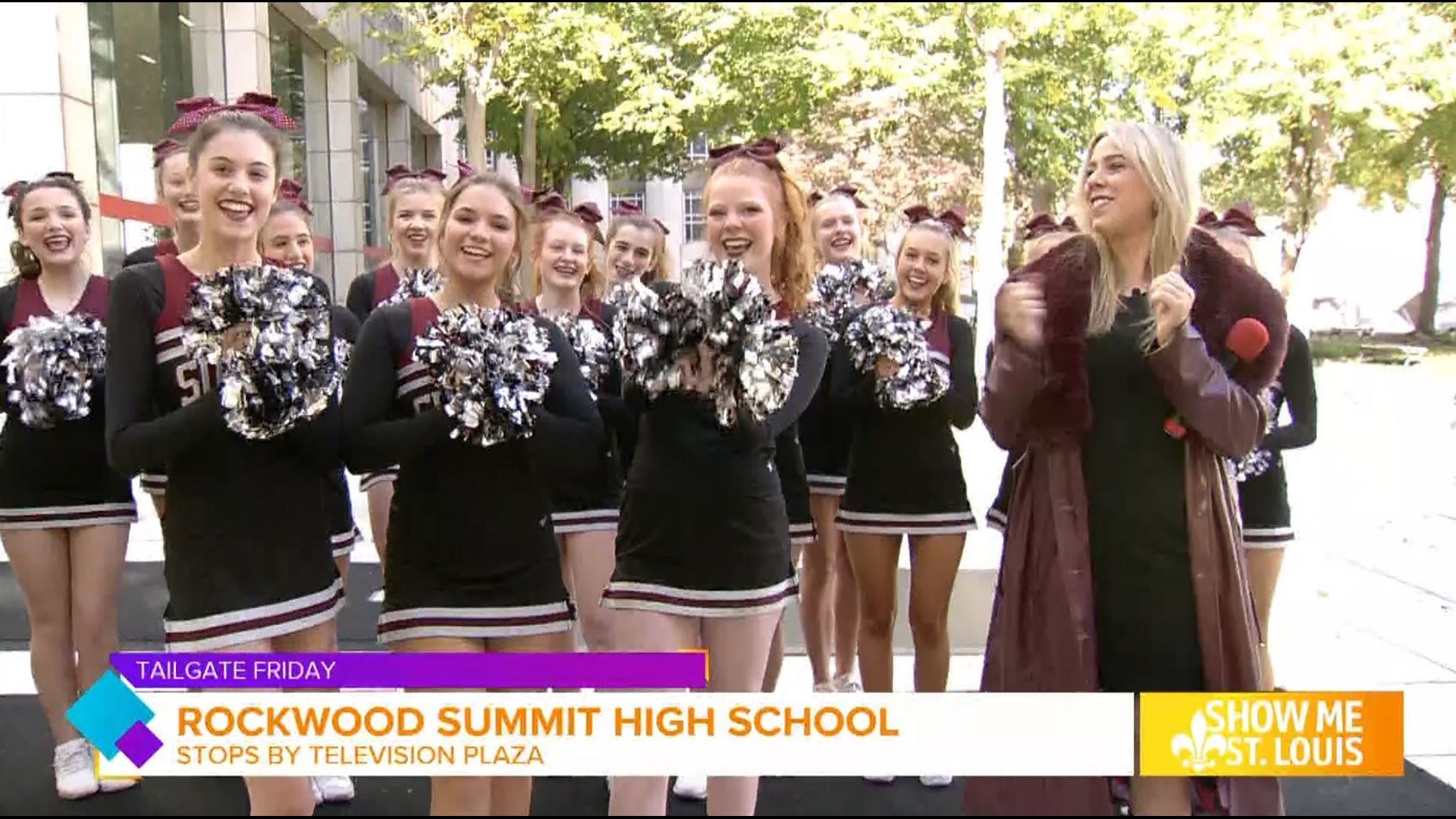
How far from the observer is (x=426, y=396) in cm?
252

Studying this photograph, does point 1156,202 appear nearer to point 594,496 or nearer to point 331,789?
point 594,496

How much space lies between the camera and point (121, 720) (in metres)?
2.45

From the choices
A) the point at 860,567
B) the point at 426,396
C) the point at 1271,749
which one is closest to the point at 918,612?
the point at 860,567

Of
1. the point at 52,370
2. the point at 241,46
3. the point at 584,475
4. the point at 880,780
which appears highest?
the point at 241,46

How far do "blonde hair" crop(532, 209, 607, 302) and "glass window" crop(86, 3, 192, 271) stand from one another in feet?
15.9

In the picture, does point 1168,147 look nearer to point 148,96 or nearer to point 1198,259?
point 1198,259

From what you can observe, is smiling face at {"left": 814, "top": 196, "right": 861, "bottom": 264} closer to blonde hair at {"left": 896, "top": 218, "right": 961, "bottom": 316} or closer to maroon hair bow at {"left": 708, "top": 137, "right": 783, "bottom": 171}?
blonde hair at {"left": 896, "top": 218, "right": 961, "bottom": 316}

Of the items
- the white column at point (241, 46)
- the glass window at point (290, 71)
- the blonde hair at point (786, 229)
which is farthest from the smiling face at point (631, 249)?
the glass window at point (290, 71)

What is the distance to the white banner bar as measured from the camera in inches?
93.7

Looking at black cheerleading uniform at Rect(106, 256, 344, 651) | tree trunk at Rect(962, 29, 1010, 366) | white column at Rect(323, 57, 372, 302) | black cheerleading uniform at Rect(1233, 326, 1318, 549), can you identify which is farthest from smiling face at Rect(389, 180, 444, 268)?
white column at Rect(323, 57, 372, 302)

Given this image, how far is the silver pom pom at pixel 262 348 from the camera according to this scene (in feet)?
7.51

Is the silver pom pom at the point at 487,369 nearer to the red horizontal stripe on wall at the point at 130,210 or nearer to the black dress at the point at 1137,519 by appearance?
the black dress at the point at 1137,519

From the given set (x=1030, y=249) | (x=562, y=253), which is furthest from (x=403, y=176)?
(x=1030, y=249)

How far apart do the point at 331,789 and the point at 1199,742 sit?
2436 millimetres
